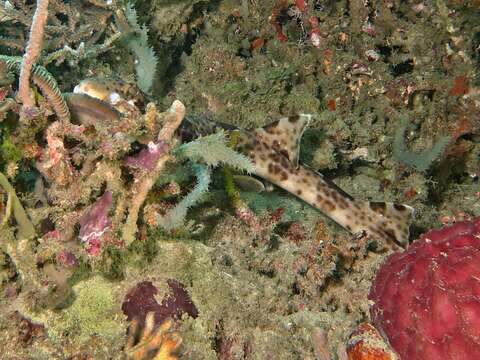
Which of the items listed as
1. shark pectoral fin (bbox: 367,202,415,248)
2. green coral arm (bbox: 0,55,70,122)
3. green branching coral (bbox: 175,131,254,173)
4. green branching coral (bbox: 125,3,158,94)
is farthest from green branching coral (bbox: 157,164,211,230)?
green branching coral (bbox: 125,3,158,94)

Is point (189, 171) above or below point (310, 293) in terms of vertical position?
above

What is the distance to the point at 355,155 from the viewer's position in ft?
19.7

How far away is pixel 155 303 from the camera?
2.58 metres

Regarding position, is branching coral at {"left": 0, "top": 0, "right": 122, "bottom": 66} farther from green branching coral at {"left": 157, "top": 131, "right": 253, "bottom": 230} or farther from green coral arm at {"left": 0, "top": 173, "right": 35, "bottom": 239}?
green branching coral at {"left": 157, "top": 131, "right": 253, "bottom": 230}

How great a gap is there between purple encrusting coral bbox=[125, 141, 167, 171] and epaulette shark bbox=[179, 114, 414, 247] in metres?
2.22

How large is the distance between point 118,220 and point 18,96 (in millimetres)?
1170

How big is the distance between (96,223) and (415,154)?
479 cm

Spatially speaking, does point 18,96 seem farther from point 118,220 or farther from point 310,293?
point 310,293

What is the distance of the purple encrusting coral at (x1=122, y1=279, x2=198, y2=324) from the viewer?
8.31ft

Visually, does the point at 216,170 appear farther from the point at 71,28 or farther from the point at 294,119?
the point at 71,28

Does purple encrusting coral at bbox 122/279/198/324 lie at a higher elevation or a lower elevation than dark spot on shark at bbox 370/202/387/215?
higher

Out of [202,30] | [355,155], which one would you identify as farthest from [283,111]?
[202,30]

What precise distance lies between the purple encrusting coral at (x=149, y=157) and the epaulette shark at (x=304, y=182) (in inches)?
87.4

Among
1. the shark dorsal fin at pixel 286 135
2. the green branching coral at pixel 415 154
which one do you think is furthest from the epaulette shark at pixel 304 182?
the green branching coral at pixel 415 154
